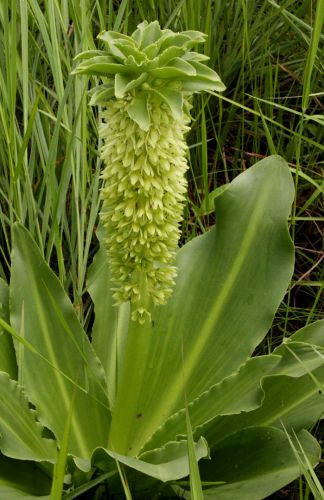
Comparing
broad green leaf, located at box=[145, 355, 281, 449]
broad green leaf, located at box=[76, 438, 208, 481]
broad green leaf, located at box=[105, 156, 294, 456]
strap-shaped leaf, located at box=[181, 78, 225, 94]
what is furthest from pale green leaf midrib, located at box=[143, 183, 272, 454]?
strap-shaped leaf, located at box=[181, 78, 225, 94]

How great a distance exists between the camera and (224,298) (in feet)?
5.67

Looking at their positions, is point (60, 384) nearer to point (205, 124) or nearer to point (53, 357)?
point (53, 357)

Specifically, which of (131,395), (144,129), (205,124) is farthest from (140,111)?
(205,124)

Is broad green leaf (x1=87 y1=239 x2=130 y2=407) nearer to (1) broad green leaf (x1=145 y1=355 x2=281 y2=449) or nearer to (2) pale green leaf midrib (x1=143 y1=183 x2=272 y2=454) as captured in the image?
(2) pale green leaf midrib (x1=143 y1=183 x2=272 y2=454)

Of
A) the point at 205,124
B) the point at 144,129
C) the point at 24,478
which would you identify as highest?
the point at 144,129

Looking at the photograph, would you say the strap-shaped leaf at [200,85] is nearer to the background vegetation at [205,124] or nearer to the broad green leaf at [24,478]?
the background vegetation at [205,124]

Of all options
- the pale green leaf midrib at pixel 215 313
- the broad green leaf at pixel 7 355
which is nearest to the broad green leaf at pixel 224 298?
the pale green leaf midrib at pixel 215 313

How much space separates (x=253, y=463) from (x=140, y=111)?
2.52 feet

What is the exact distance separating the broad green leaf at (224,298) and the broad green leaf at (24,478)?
0.66 feet

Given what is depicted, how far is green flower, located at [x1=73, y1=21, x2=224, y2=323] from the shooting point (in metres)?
1.22

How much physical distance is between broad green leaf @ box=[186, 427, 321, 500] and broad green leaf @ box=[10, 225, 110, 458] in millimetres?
257

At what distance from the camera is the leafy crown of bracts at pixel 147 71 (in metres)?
1.21

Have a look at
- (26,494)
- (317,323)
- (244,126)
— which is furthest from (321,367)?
(244,126)

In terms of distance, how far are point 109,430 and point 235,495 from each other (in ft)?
1.00
